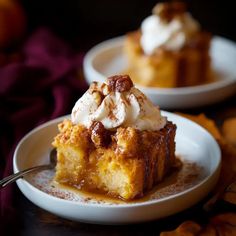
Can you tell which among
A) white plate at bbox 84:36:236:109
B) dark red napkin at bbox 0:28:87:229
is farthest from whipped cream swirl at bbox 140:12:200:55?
dark red napkin at bbox 0:28:87:229

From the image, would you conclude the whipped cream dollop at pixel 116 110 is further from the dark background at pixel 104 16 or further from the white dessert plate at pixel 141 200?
the dark background at pixel 104 16

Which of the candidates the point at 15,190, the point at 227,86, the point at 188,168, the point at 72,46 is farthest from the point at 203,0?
the point at 15,190

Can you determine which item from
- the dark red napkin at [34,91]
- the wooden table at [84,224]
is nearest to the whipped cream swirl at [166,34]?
the dark red napkin at [34,91]

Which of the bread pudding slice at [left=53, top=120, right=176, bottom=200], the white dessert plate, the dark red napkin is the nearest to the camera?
the white dessert plate

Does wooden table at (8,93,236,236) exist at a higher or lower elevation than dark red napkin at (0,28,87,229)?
lower

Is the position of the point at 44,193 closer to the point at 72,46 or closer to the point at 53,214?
the point at 53,214

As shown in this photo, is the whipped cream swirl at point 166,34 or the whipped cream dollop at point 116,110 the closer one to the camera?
the whipped cream dollop at point 116,110

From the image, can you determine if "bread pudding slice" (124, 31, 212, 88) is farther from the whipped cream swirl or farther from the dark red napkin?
the dark red napkin
